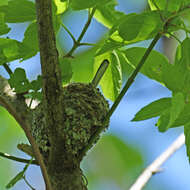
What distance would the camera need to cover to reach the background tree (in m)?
1.48

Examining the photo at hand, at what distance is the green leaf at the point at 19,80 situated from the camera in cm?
181

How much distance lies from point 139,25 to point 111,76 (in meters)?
0.70

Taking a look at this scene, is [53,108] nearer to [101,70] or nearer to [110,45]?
[110,45]

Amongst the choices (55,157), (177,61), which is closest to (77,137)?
(55,157)

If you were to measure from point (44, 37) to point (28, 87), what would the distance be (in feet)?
1.19

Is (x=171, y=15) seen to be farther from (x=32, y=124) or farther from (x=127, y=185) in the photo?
(x=127, y=185)

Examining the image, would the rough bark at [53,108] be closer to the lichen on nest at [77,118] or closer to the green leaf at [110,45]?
the lichen on nest at [77,118]

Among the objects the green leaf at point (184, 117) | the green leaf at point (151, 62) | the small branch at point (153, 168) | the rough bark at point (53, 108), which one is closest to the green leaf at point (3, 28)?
the rough bark at point (53, 108)

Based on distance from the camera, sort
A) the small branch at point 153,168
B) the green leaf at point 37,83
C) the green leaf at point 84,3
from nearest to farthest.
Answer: the green leaf at point 84,3, the green leaf at point 37,83, the small branch at point 153,168

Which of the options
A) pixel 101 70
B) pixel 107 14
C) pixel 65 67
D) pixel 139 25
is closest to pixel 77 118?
pixel 101 70

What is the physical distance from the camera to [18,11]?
171 cm

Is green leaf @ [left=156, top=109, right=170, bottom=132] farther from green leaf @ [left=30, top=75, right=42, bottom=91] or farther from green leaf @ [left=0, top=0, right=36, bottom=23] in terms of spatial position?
green leaf @ [left=0, top=0, right=36, bottom=23]

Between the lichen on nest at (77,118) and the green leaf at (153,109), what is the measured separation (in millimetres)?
458

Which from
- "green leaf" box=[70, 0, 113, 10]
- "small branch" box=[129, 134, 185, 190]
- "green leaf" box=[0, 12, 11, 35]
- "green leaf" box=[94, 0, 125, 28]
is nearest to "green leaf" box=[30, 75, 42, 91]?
"green leaf" box=[0, 12, 11, 35]
